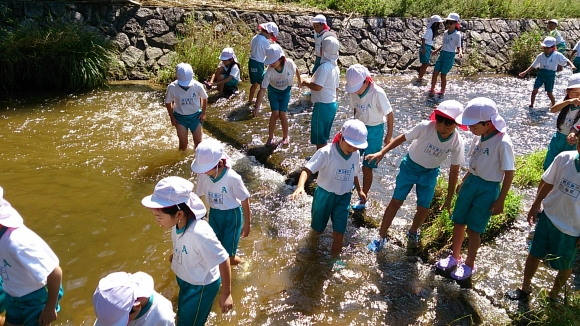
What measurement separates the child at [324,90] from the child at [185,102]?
59.8 inches

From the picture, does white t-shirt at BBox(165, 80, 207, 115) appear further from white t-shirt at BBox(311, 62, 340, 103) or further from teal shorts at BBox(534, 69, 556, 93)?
teal shorts at BBox(534, 69, 556, 93)

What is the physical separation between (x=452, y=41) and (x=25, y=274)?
9.81 metres

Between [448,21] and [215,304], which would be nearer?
[215,304]

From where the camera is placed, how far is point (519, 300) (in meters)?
4.10

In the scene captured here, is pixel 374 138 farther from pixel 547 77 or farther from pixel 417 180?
pixel 547 77

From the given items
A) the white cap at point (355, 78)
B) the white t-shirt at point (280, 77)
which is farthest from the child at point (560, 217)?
the white t-shirt at point (280, 77)

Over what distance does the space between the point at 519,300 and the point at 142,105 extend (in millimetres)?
7242

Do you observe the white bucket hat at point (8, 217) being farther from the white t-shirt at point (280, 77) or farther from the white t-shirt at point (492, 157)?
the white t-shirt at point (280, 77)

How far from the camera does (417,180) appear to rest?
181 inches

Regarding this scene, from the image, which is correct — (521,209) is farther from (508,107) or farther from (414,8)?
(414,8)

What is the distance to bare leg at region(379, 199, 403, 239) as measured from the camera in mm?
4691

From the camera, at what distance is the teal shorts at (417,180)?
457 centimetres

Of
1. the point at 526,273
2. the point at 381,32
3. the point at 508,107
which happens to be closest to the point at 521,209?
the point at 526,273

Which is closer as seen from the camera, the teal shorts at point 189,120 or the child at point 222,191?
the child at point 222,191
